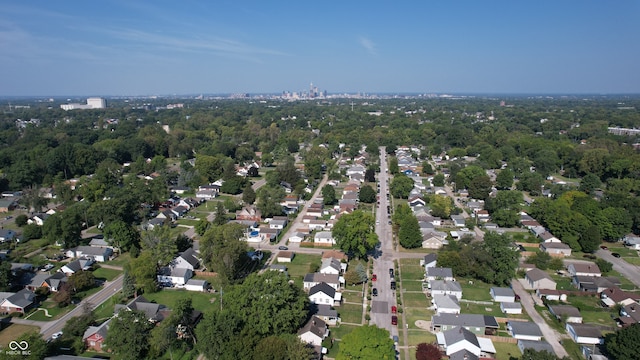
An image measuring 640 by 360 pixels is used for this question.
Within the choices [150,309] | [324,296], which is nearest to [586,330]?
[324,296]

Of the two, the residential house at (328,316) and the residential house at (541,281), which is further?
the residential house at (541,281)

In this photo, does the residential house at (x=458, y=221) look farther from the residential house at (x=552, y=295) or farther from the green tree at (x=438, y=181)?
the residential house at (x=552, y=295)

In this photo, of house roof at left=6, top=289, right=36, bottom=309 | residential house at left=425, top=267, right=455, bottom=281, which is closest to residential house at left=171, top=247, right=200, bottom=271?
house roof at left=6, top=289, right=36, bottom=309

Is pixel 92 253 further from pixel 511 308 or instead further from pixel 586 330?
pixel 586 330

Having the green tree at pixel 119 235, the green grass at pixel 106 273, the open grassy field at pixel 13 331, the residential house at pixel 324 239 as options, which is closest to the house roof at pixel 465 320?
the residential house at pixel 324 239

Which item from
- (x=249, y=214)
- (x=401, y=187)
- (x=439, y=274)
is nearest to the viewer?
(x=439, y=274)

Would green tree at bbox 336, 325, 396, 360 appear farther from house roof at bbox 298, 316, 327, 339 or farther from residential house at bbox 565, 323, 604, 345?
residential house at bbox 565, 323, 604, 345
